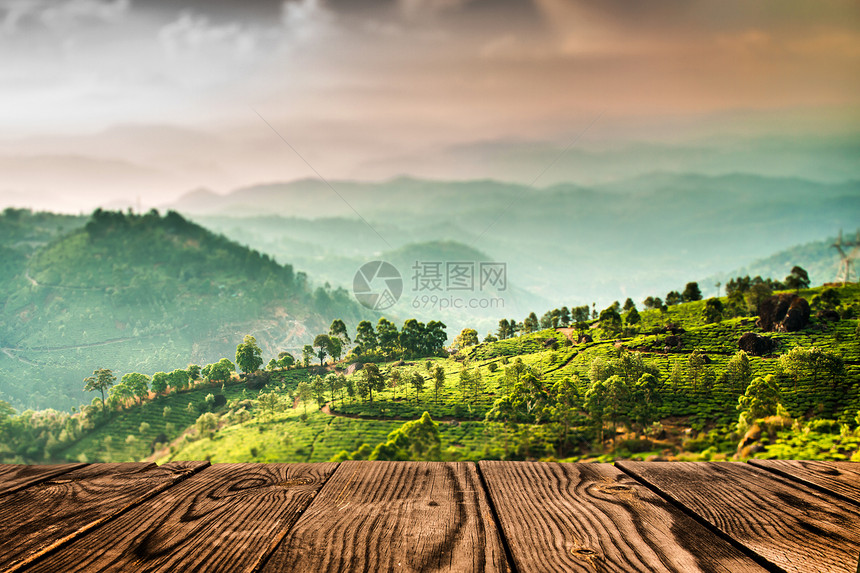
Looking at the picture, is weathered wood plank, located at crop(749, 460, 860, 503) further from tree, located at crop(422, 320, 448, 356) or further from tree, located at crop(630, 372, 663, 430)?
tree, located at crop(422, 320, 448, 356)

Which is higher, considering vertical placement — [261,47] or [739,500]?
[261,47]

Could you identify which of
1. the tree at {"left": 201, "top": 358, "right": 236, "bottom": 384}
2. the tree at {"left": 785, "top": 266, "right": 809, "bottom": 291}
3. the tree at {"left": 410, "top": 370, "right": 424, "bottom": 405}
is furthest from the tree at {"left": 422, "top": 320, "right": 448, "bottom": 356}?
the tree at {"left": 785, "top": 266, "right": 809, "bottom": 291}

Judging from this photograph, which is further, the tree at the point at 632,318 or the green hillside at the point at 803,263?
the green hillside at the point at 803,263

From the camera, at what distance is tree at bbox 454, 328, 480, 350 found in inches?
245

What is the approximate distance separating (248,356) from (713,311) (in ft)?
19.4

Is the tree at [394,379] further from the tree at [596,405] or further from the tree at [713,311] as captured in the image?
the tree at [713,311]

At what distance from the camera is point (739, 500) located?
1378mm

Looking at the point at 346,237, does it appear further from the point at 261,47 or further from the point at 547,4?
the point at 547,4

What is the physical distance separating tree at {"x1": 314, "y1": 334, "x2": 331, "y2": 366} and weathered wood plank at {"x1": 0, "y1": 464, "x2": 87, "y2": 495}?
14.7 ft

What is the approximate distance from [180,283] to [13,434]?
278cm

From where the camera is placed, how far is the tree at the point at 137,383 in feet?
20.7

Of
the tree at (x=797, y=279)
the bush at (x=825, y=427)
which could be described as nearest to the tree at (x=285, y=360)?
the bush at (x=825, y=427)

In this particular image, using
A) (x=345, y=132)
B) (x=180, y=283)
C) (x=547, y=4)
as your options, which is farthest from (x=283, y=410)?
(x=547, y=4)

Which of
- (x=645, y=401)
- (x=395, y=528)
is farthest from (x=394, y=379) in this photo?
(x=395, y=528)
